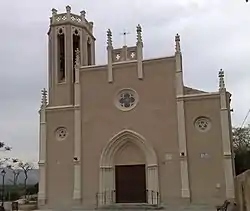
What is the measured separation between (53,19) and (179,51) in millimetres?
9155

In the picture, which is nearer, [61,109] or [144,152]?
[144,152]

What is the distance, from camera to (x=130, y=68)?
79.4 ft

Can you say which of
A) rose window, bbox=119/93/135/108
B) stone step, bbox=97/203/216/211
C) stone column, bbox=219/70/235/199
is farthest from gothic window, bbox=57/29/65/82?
stone column, bbox=219/70/235/199

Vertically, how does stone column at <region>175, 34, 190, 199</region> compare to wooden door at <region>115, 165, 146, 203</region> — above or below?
above

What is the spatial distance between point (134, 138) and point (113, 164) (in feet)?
6.48

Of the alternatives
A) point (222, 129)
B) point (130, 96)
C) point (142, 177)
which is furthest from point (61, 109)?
point (222, 129)

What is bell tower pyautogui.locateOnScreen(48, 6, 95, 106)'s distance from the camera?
26.4 meters

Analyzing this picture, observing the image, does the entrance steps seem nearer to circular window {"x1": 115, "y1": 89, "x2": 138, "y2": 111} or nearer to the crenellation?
circular window {"x1": 115, "y1": 89, "x2": 138, "y2": 111}

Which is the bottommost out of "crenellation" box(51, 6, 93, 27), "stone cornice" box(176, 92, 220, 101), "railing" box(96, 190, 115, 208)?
"railing" box(96, 190, 115, 208)

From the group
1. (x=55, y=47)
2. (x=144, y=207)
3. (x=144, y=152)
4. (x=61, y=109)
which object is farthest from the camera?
(x=55, y=47)

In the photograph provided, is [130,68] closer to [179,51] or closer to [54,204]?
[179,51]

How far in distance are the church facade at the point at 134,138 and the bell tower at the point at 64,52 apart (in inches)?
16.1

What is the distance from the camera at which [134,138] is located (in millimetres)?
23234

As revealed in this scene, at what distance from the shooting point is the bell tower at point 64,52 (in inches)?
1038
